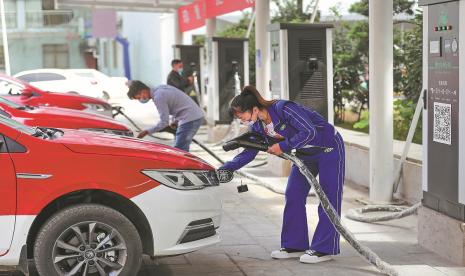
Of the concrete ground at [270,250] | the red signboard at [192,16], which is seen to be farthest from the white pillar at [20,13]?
the concrete ground at [270,250]

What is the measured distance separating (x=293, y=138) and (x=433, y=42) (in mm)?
1546

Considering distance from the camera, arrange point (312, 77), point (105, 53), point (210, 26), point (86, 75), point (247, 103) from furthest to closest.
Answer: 1. point (105, 53)
2. point (86, 75)
3. point (210, 26)
4. point (312, 77)
5. point (247, 103)

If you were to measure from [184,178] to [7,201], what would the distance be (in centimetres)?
124

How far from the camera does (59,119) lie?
10.2m

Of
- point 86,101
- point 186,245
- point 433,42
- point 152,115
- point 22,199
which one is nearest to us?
point 22,199

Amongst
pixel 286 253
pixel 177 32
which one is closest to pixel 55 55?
pixel 177 32

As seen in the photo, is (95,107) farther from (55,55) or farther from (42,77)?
(55,55)

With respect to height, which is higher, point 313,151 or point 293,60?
point 293,60

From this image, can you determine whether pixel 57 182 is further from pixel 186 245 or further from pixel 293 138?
pixel 293 138

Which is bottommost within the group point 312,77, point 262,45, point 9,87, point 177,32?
point 9,87

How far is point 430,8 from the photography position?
7102 millimetres

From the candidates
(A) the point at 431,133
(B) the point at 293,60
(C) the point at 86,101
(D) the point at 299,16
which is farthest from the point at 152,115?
(A) the point at 431,133

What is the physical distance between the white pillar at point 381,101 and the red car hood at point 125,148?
13.0 ft

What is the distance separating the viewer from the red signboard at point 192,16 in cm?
2047
